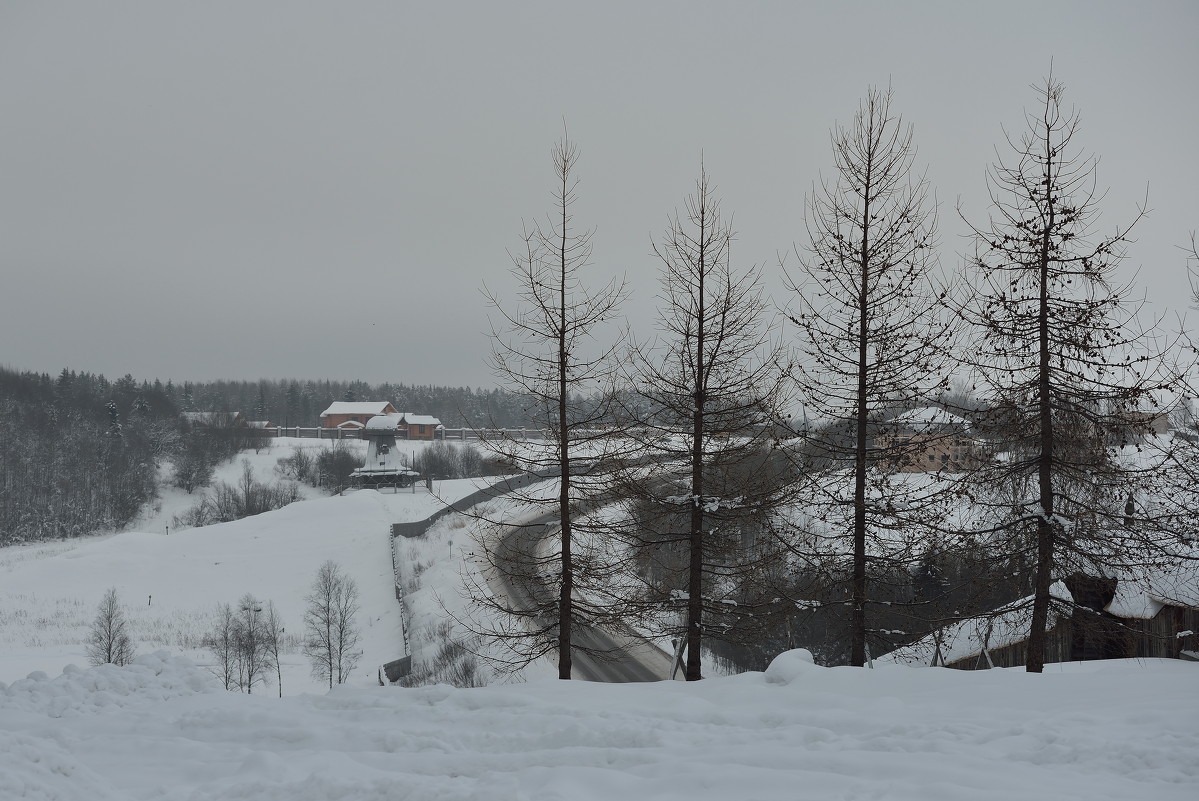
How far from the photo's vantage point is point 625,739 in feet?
20.5

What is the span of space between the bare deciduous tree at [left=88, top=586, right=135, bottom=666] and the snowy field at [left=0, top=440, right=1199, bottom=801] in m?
29.8

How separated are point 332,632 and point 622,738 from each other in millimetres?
33027

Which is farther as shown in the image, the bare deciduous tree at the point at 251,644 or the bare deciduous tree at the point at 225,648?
the bare deciduous tree at the point at 251,644

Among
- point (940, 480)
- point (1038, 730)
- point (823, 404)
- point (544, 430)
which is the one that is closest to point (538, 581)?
point (544, 430)

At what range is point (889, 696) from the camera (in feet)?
23.3

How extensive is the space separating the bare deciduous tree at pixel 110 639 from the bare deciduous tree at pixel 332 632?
7696 mm

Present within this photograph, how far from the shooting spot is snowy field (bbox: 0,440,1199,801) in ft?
16.9

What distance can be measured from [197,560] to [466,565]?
24.7 m

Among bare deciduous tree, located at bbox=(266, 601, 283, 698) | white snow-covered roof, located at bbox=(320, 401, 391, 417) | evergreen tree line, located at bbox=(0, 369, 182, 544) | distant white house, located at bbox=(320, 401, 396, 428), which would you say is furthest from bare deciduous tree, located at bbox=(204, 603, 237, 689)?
white snow-covered roof, located at bbox=(320, 401, 391, 417)

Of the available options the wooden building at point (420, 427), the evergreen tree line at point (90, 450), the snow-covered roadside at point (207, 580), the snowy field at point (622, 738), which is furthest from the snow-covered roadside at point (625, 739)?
the wooden building at point (420, 427)

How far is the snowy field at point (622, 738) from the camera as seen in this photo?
16.9ft

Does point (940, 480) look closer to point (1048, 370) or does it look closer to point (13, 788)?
point (1048, 370)

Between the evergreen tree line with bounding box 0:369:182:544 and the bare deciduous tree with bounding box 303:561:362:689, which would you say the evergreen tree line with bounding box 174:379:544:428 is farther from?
the bare deciduous tree with bounding box 303:561:362:689

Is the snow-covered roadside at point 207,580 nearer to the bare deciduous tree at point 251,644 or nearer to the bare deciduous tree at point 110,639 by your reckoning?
the bare deciduous tree at point 110,639
